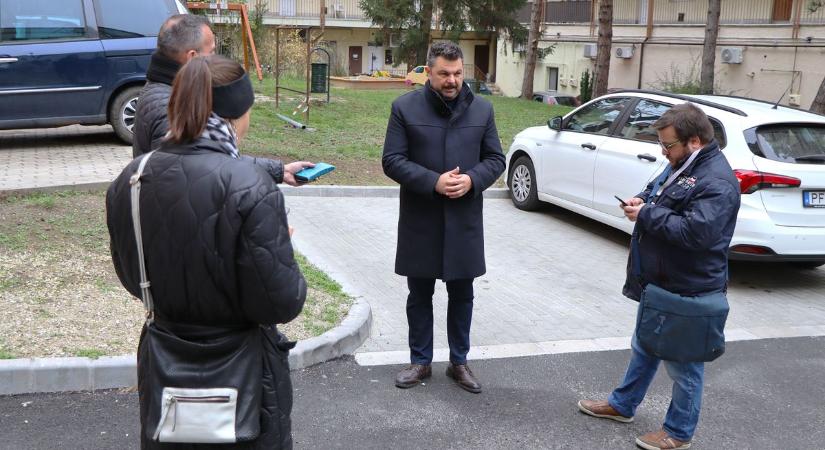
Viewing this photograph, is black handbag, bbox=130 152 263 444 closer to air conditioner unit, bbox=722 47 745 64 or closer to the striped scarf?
the striped scarf

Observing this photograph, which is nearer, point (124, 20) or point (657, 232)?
point (657, 232)

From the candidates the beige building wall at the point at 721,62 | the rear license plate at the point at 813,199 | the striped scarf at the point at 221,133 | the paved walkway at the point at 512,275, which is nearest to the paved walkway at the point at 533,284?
the paved walkway at the point at 512,275

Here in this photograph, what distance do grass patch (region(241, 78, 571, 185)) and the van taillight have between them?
499cm

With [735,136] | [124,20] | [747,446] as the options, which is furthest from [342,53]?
[747,446]

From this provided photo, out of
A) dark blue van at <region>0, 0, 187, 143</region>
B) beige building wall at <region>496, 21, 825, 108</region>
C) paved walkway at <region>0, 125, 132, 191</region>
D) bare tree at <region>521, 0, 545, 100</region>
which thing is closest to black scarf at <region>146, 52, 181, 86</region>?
paved walkway at <region>0, 125, 132, 191</region>

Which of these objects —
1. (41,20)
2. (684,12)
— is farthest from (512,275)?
(684,12)

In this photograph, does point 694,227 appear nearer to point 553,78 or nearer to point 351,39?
point 553,78

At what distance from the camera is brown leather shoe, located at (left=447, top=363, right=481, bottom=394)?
498 cm

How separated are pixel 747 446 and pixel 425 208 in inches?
84.0

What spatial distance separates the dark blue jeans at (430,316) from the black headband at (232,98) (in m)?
2.37

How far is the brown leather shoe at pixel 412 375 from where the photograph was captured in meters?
4.99

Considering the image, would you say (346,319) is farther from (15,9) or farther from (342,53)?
(342,53)

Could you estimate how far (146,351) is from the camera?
9.08 ft

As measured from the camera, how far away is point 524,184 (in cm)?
1029
